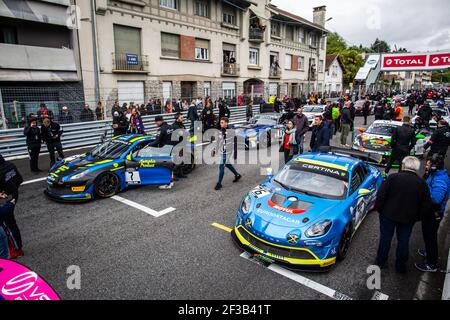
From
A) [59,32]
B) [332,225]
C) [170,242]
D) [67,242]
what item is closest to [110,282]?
[170,242]

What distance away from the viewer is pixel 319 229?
4180mm

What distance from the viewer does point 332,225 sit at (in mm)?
4227

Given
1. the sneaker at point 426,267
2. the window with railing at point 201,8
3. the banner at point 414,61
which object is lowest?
the sneaker at point 426,267

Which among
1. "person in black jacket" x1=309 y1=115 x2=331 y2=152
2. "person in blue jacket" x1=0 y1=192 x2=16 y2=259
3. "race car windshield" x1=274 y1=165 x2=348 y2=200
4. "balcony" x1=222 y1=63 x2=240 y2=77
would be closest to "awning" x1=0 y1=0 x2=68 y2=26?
"balcony" x1=222 y1=63 x2=240 y2=77

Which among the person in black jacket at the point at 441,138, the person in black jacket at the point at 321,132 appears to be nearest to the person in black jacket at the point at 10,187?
the person in black jacket at the point at 321,132

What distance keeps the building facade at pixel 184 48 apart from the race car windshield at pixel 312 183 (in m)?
11.9

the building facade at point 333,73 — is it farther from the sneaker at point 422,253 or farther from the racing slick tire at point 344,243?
the racing slick tire at point 344,243

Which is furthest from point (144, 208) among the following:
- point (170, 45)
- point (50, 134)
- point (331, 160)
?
point (170, 45)

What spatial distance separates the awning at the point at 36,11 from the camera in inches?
512

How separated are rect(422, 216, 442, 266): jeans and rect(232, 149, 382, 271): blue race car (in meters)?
0.96

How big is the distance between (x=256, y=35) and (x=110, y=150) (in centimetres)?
2362

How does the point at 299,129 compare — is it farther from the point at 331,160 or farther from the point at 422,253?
the point at 422,253

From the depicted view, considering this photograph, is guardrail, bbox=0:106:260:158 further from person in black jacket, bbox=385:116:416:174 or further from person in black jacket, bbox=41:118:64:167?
person in black jacket, bbox=385:116:416:174
